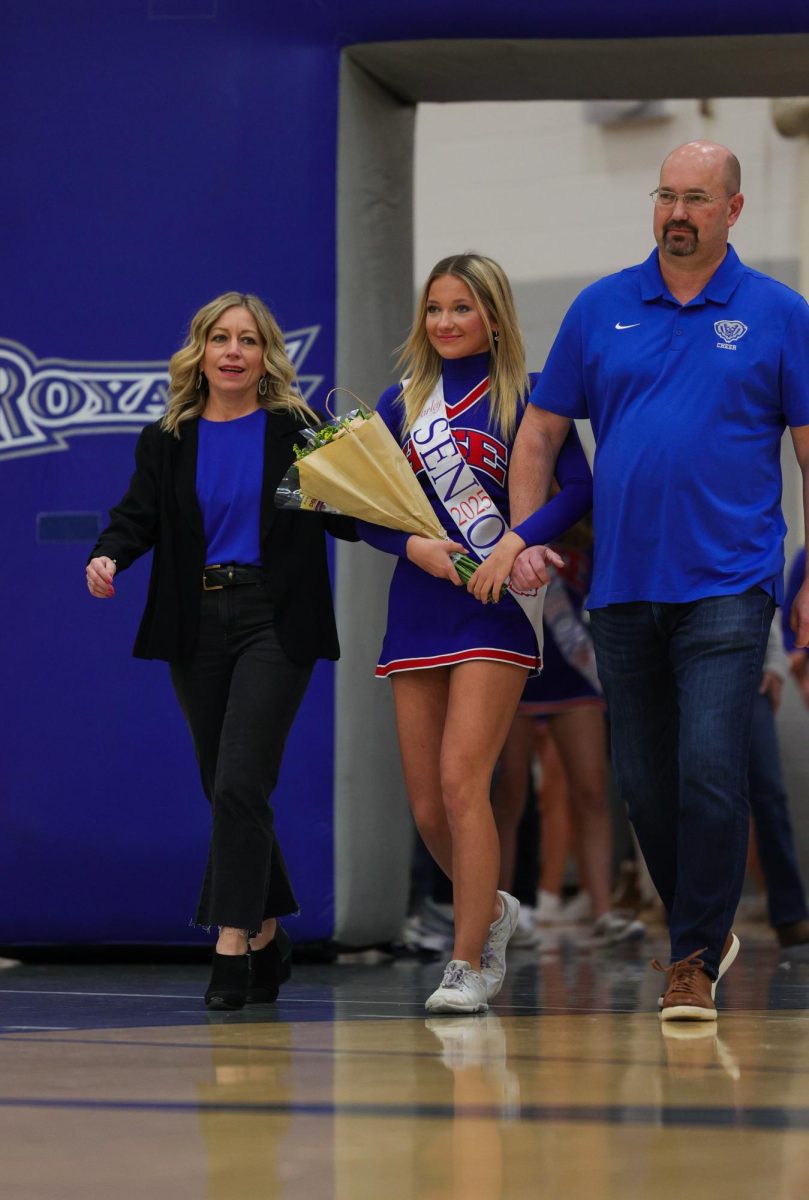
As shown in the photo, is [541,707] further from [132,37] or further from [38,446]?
[132,37]

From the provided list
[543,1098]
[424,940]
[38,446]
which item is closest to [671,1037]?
[543,1098]

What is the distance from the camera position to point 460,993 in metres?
4.27

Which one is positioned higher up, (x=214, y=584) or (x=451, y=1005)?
(x=214, y=584)

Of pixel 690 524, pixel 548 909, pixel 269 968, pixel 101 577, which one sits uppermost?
pixel 690 524

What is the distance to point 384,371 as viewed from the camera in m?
6.02

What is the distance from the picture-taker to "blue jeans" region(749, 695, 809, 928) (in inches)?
262

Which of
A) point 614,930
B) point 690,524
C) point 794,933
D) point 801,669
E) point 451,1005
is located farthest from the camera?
point 801,669

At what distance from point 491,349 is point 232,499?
706mm

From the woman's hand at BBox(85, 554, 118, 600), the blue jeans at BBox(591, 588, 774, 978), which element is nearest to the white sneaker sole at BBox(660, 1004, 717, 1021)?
the blue jeans at BBox(591, 588, 774, 978)

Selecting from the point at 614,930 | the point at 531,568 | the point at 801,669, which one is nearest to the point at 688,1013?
the point at 531,568

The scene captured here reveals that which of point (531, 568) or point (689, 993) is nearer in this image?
point (689, 993)

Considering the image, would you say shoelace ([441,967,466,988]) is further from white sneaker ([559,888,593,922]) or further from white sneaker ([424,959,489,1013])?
white sneaker ([559,888,593,922])

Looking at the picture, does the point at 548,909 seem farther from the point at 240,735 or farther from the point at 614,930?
the point at 240,735

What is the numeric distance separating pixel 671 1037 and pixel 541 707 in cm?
308
